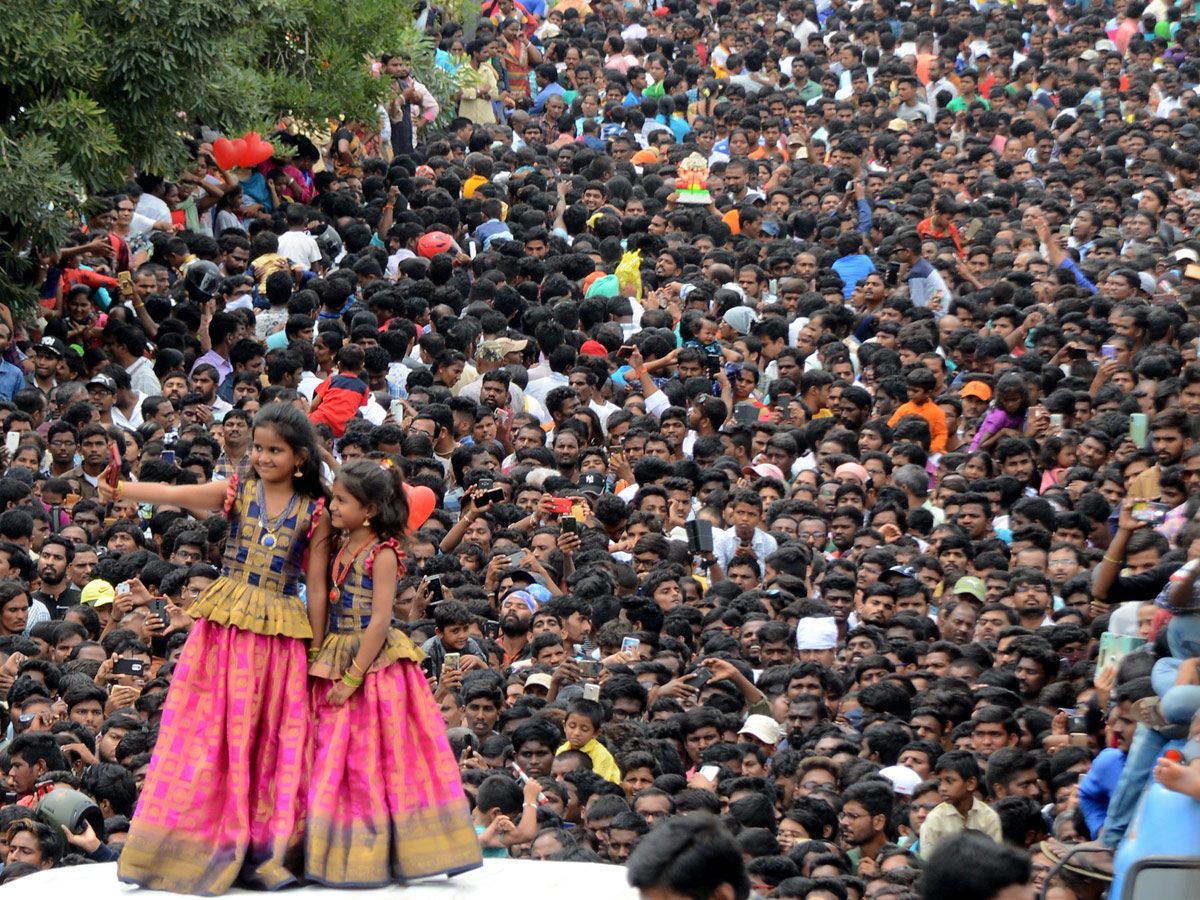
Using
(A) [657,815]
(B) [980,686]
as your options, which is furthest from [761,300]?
(A) [657,815]

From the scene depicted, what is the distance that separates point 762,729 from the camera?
8570 mm

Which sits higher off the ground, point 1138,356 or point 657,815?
point 1138,356

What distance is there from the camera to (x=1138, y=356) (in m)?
11.6

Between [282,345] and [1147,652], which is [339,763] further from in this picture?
[282,345]

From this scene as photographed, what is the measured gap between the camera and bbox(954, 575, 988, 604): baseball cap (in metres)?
9.49

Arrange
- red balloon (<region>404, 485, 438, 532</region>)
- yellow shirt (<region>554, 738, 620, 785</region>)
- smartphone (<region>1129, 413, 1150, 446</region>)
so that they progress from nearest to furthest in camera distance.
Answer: red balloon (<region>404, 485, 438, 532</region>)
yellow shirt (<region>554, 738, 620, 785</region>)
smartphone (<region>1129, 413, 1150, 446</region>)

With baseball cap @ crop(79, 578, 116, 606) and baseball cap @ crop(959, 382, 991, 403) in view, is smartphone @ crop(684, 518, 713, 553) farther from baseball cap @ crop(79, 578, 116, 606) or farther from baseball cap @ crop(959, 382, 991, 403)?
baseball cap @ crop(79, 578, 116, 606)

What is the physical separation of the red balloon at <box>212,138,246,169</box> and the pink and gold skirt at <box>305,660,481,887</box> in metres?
9.09

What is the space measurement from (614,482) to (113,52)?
420cm

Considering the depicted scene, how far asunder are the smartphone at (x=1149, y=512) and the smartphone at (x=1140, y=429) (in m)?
1.32

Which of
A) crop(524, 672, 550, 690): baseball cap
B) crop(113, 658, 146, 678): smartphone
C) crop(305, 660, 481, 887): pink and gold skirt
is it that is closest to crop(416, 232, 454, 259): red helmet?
crop(113, 658, 146, 678): smartphone

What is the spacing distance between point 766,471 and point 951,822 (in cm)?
428

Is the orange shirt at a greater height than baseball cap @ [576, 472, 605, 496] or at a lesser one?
greater

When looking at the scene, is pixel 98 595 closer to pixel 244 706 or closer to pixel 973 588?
pixel 244 706
